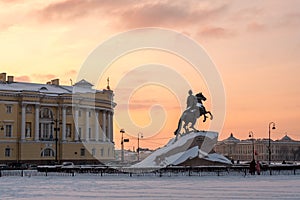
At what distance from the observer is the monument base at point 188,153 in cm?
5397

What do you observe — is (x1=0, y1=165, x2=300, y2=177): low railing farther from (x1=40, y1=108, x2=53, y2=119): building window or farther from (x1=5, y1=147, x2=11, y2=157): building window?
(x1=40, y1=108, x2=53, y2=119): building window

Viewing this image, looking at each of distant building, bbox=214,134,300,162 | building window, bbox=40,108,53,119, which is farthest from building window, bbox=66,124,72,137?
distant building, bbox=214,134,300,162

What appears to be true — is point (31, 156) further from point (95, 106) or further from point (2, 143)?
point (95, 106)

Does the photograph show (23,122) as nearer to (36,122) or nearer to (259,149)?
(36,122)

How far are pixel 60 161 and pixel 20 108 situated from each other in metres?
9.71

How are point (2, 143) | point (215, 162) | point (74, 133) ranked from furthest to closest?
1. point (74, 133)
2. point (2, 143)
3. point (215, 162)

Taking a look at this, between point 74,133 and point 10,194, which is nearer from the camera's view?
point 10,194

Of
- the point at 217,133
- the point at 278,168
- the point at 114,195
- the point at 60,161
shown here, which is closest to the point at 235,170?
the point at 278,168

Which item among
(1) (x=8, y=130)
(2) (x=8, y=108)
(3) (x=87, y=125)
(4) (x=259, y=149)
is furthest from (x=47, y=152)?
(4) (x=259, y=149)

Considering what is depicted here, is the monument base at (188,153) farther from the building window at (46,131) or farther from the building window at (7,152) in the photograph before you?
the building window at (46,131)

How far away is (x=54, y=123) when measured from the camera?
90.6 m

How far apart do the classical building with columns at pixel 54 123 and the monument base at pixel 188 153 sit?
96.5 feet

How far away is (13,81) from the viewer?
94.9 meters

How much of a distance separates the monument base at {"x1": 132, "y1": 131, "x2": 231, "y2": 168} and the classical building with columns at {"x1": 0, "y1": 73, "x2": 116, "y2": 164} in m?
29.4
